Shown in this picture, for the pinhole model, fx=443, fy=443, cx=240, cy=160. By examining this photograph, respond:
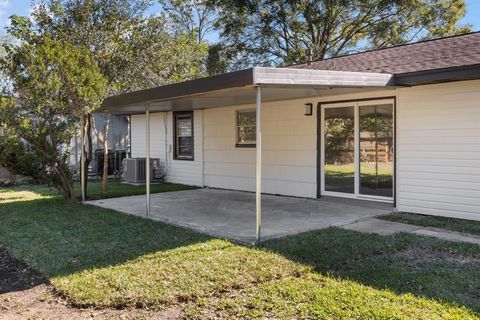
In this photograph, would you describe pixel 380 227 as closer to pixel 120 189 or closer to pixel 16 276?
pixel 16 276

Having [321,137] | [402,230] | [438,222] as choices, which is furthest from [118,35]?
[438,222]

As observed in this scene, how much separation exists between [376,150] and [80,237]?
5535mm

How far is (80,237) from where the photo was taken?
634 cm

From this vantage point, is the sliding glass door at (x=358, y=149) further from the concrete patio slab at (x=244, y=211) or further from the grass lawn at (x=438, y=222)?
the grass lawn at (x=438, y=222)

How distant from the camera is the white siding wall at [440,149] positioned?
697cm

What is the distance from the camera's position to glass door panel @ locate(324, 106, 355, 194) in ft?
29.5

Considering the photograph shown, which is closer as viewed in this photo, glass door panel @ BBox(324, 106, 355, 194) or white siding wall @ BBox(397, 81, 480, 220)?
white siding wall @ BBox(397, 81, 480, 220)

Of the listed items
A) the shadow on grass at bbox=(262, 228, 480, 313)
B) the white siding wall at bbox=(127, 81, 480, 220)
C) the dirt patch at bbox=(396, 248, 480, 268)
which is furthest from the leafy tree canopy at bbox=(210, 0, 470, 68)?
the dirt patch at bbox=(396, 248, 480, 268)

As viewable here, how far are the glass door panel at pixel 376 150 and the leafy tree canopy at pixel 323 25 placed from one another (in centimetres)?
1433

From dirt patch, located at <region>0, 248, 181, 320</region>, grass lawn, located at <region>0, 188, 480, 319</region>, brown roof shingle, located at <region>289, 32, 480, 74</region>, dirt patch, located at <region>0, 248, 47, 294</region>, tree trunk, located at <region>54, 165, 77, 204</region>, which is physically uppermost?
brown roof shingle, located at <region>289, 32, 480, 74</region>

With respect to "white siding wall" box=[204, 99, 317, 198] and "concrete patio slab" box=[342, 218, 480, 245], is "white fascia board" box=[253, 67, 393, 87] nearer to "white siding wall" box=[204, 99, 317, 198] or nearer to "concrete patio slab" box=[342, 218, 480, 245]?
"concrete patio slab" box=[342, 218, 480, 245]

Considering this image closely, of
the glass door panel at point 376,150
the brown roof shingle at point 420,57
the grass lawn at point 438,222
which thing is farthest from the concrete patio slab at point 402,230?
the brown roof shingle at point 420,57

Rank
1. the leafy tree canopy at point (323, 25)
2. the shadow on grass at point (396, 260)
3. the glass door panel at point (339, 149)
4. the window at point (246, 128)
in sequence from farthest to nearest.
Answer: the leafy tree canopy at point (323, 25) < the window at point (246, 128) < the glass door panel at point (339, 149) < the shadow on grass at point (396, 260)

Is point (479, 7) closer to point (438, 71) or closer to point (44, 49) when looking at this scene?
point (438, 71)
